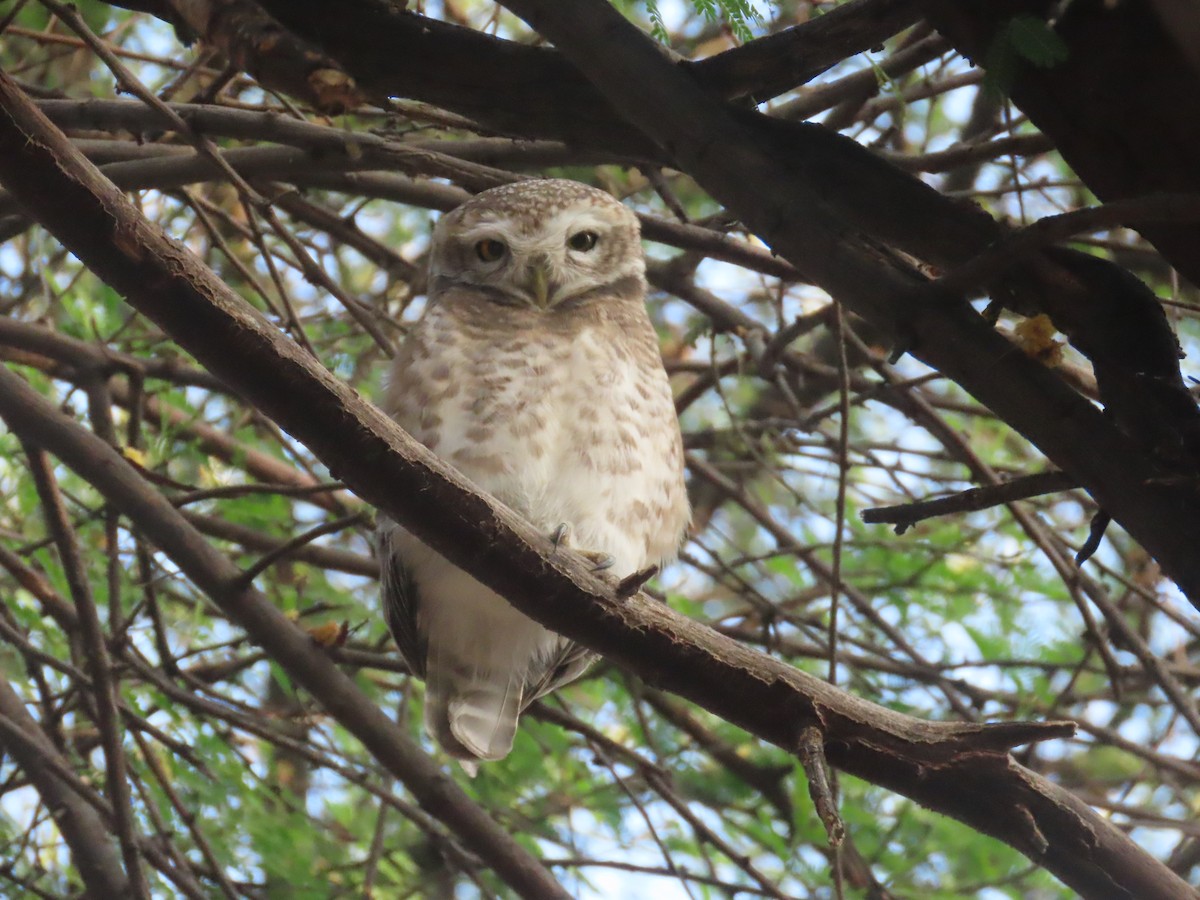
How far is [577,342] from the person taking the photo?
2.98m

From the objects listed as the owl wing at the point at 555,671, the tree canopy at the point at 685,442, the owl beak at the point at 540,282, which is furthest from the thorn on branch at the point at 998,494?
the owl beak at the point at 540,282

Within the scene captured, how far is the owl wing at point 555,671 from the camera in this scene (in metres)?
2.96

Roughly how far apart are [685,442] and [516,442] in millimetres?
1342

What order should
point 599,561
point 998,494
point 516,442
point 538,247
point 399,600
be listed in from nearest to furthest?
point 998,494 → point 599,561 → point 516,442 → point 399,600 → point 538,247

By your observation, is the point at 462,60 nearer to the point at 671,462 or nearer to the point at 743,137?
the point at 743,137

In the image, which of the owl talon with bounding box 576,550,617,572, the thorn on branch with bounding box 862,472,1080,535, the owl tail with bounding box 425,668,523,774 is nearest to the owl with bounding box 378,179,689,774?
the owl tail with bounding box 425,668,523,774

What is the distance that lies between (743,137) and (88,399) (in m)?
2.03

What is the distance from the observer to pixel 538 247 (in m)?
3.18

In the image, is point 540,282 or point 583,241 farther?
point 583,241

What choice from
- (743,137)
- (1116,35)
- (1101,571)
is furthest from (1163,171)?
(1101,571)

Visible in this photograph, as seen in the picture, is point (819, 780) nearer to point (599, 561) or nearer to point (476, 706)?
point (599, 561)

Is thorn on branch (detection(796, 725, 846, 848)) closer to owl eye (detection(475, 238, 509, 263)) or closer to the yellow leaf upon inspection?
the yellow leaf

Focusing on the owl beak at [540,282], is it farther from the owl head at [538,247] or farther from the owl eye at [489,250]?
the owl eye at [489,250]

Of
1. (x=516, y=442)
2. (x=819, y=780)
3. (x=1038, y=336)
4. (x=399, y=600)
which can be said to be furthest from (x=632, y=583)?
(x=399, y=600)
